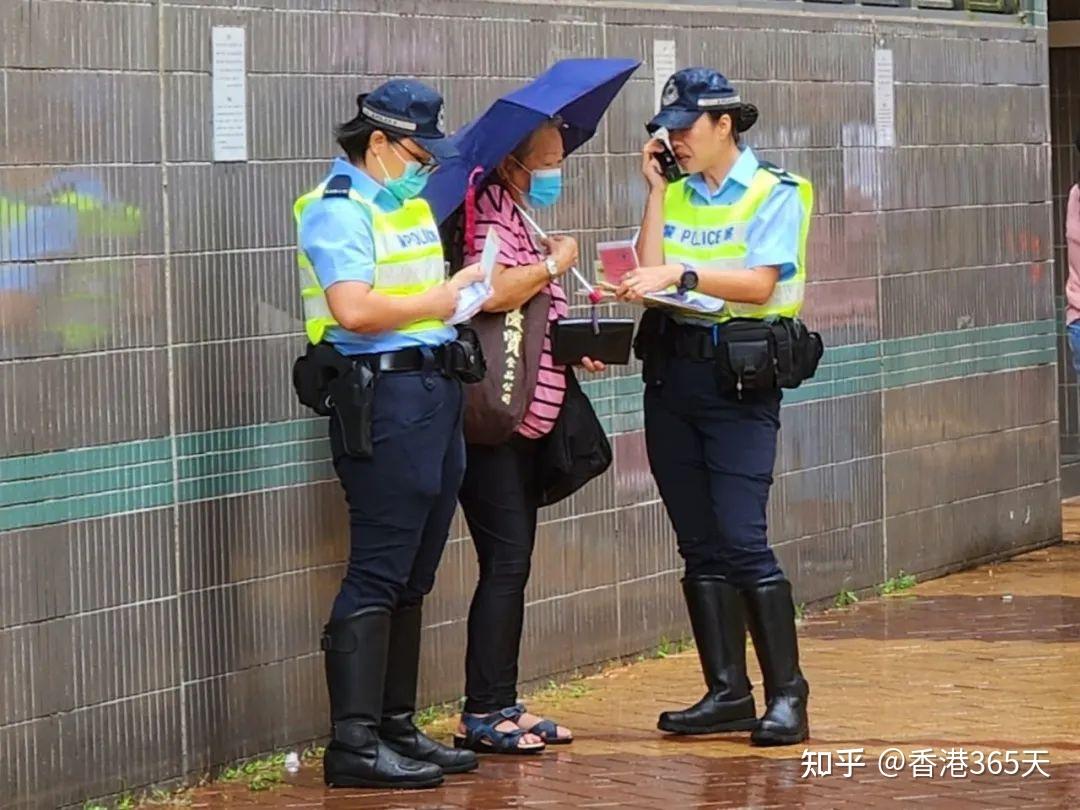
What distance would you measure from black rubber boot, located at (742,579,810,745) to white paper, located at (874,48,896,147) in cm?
369

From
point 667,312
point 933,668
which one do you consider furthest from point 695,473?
point 933,668

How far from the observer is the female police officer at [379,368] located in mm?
7086

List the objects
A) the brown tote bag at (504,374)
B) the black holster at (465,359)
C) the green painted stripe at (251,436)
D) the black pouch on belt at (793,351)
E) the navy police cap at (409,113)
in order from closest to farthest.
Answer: the navy police cap at (409,113)
the black holster at (465,359)
the green painted stripe at (251,436)
the brown tote bag at (504,374)
the black pouch on belt at (793,351)

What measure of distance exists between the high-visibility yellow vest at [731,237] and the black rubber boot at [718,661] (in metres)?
0.91

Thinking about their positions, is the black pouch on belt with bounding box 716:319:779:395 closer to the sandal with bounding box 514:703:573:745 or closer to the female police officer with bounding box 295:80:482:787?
the female police officer with bounding box 295:80:482:787

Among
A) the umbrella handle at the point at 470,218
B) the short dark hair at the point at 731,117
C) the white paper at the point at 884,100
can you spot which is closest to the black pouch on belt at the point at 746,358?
the short dark hair at the point at 731,117

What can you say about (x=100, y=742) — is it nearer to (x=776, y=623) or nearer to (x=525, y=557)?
(x=525, y=557)

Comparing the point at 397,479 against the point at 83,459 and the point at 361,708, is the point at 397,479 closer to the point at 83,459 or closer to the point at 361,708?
the point at 361,708

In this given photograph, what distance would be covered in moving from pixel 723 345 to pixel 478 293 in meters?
0.92

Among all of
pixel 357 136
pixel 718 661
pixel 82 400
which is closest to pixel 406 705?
pixel 718 661

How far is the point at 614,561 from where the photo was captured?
31.1 ft

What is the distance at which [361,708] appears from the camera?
7309 millimetres

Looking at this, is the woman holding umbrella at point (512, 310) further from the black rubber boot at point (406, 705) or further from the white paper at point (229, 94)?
the white paper at point (229, 94)

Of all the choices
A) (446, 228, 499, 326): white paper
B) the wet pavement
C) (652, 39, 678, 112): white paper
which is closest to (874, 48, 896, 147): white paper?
Result: (652, 39, 678, 112): white paper
